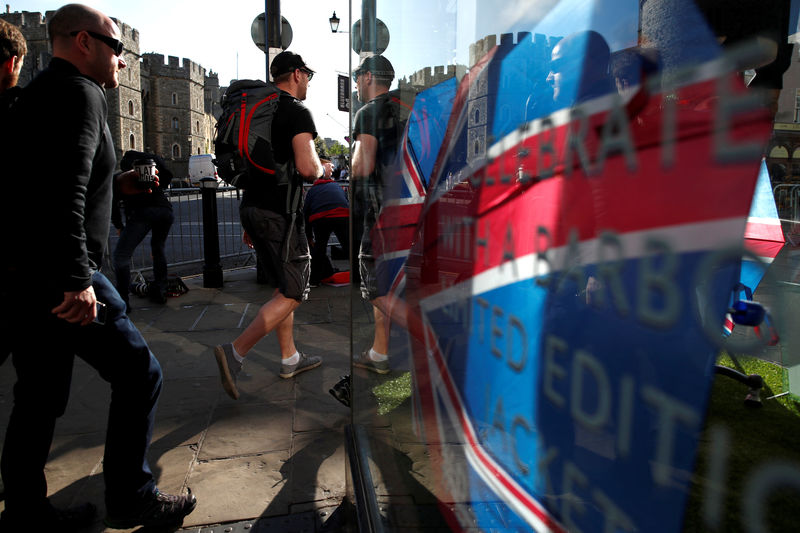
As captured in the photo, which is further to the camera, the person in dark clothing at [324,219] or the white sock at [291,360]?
the person in dark clothing at [324,219]

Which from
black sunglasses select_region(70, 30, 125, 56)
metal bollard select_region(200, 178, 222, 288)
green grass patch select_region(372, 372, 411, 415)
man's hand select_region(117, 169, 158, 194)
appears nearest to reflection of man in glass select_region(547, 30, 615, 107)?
green grass patch select_region(372, 372, 411, 415)

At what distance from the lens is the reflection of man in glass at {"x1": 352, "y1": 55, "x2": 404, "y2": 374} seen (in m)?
1.50

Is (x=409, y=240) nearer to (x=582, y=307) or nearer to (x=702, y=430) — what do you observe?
(x=582, y=307)

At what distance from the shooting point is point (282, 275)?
3227 mm

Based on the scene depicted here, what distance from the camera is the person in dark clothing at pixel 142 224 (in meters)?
5.09

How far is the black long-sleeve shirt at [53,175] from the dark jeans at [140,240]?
3411mm

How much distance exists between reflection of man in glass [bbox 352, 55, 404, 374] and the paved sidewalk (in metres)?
0.77

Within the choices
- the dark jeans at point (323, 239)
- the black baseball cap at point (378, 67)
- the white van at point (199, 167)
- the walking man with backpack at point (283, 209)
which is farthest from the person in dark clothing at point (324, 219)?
the white van at point (199, 167)

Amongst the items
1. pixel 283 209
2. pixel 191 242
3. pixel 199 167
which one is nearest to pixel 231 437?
pixel 283 209

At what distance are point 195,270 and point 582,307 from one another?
310 inches

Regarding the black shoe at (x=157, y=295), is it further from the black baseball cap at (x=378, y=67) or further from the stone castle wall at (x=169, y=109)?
the stone castle wall at (x=169, y=109)

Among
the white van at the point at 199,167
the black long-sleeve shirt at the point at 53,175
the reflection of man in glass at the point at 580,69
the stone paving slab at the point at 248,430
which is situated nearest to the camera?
the reflection of man in glass at the point at 580,69

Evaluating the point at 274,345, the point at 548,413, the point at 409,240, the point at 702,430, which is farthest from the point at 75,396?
the point at 702,430

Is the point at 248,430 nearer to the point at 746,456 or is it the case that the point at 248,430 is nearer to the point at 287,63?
the point at 287,63
